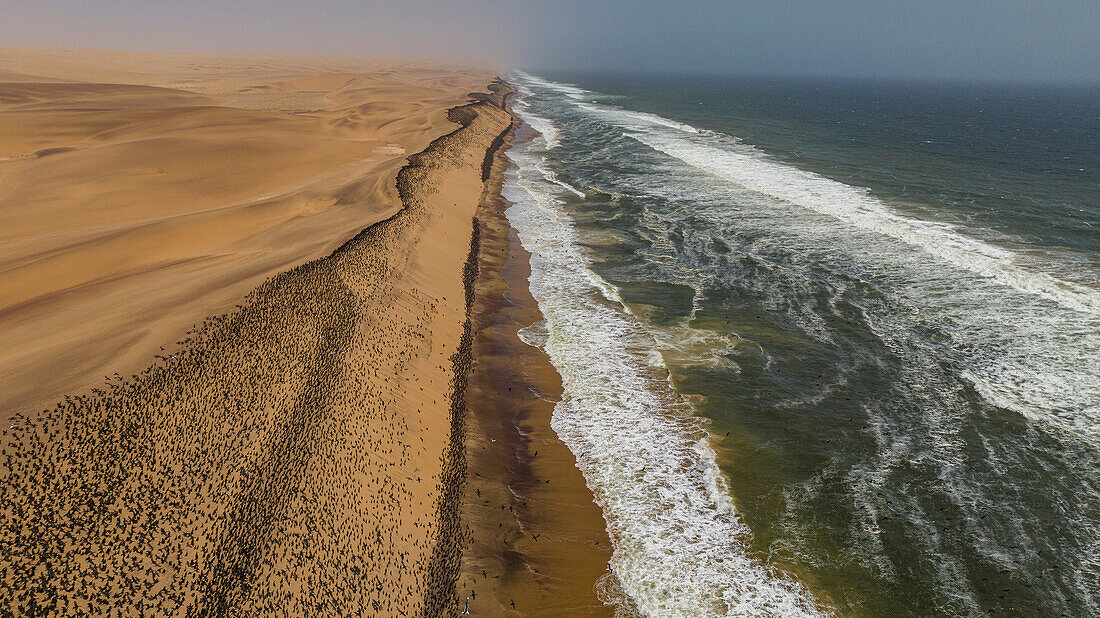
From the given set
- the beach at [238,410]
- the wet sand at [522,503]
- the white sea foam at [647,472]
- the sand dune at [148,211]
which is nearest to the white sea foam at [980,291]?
the white sea foam at [647,472]

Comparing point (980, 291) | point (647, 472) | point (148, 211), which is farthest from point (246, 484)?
point (980, 291)

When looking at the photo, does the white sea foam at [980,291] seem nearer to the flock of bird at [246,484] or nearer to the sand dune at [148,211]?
the flock of bird at [246,484]

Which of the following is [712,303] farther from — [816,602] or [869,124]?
[869,124]

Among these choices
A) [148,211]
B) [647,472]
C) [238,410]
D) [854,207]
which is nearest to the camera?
[238,410]

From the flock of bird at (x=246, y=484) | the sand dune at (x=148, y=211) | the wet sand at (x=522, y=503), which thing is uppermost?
the sand dune at (x=148, y=211)

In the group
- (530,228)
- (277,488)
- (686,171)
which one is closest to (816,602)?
(277,488)

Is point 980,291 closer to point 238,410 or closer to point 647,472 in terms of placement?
point 647,472

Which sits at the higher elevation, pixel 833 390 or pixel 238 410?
pixel 238 410
